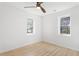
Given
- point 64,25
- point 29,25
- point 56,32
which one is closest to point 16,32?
point 29,25

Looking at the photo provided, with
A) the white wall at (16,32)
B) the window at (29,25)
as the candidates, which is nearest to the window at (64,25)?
the white wall at (16,32)

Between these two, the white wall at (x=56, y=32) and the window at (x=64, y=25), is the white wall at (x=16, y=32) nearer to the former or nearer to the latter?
the white wall at (x=56, y=32)

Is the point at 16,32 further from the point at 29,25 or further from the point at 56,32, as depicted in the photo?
the point at 56,32

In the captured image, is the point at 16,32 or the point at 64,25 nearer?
the point at 64,25

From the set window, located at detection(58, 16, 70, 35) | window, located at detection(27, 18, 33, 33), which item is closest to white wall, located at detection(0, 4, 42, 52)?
window, located at detection(27, 18, 33, 33)

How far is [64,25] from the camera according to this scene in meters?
1.62

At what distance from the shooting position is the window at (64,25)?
5.21ft

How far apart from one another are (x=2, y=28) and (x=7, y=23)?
0.50ft

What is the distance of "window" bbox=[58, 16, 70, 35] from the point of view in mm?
1587

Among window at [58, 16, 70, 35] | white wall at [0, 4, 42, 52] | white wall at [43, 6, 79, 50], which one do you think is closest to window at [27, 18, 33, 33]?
white wall at [0, 4, 42, 52]

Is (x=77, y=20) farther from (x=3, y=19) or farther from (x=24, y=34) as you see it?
(x=3, y=19)

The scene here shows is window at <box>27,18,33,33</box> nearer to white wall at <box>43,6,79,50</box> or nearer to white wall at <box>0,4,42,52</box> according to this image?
white wall at <box>0,4,42,52</box>

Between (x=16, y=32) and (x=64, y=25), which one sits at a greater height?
(x=64, y=25)

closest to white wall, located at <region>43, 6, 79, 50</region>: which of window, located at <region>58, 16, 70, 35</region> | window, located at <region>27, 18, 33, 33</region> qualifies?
window, located at <region>58, 16, 70, 35</region>
